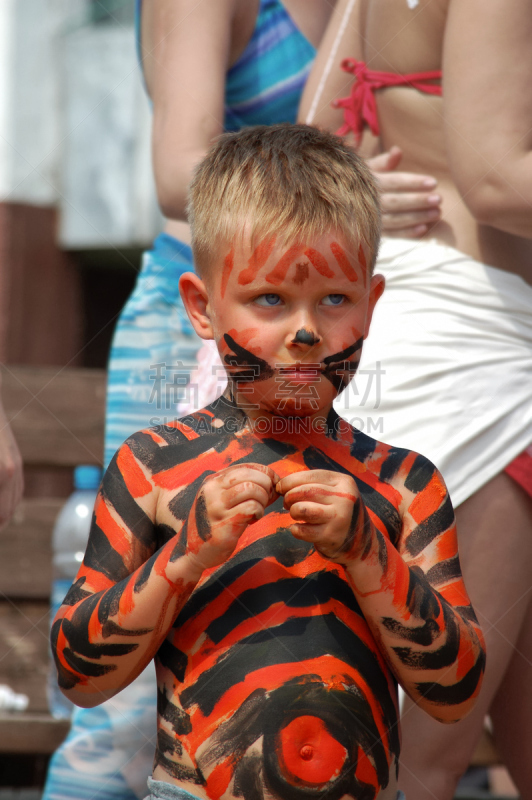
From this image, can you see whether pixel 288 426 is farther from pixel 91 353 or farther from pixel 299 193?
pixel 91 353

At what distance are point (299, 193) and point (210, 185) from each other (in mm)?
160

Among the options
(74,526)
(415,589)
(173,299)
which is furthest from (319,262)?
(74,526)

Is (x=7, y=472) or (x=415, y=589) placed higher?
(x=415, y=589)

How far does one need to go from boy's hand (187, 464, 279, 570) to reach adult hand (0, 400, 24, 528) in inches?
27.1

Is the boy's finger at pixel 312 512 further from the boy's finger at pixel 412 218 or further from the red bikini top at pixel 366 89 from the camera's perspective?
the red bikini top at pixel 366 89

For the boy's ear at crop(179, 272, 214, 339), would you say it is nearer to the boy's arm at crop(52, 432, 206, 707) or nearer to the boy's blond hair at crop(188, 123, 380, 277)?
the boy's blond hair at crop(188, 123, 380, 277)

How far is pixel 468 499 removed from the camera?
1620 mm

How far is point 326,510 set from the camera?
1.04 metres

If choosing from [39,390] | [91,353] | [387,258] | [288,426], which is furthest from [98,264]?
[288,426]

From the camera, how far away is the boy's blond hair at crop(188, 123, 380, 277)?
1.18 metres

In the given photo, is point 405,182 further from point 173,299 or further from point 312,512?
point 312,512


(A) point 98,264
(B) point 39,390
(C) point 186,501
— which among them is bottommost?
(A) point 98,264

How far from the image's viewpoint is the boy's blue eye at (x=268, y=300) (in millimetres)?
1188

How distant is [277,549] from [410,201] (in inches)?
34.3
